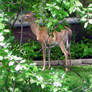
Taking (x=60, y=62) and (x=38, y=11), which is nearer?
(x=38, y=11)

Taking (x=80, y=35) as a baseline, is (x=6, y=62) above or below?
above

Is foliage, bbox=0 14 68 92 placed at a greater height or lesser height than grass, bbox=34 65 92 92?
greater

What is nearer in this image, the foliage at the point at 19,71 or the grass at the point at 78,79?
the foliage at the point at 19,71

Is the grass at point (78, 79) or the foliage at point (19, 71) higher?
the foliage at point (19, 71)

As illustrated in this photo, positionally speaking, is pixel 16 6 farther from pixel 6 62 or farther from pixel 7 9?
pixel 6 62

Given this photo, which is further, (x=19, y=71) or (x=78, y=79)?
(x=78, y=79)

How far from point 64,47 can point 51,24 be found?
5154mm

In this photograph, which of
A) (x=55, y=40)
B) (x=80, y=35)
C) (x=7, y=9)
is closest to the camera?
(x=7, y=9)

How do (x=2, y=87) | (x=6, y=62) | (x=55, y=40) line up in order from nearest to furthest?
(x=6, y=62), (x=2, y=87), (x=55, y=40)

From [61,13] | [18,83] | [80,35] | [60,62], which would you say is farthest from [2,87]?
[80,35]

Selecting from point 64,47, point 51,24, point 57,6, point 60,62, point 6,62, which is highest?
point 57,6

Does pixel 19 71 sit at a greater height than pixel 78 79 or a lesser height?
greater

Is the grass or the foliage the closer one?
the foliage

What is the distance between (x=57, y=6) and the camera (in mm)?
2703
